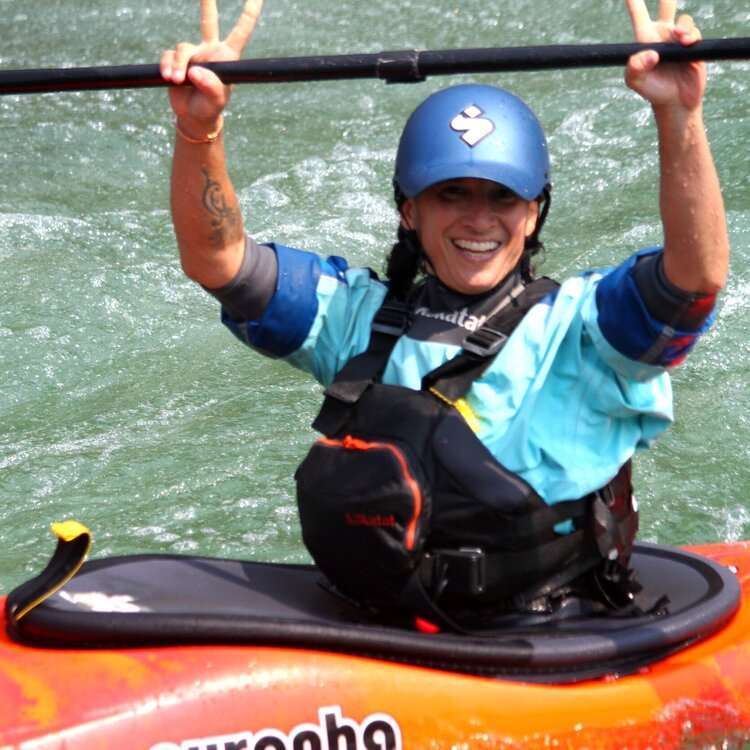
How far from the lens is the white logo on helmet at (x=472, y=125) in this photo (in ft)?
8.30

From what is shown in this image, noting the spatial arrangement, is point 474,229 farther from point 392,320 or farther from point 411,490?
point 411,490

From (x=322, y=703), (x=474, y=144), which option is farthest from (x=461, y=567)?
(x=474, y=144)

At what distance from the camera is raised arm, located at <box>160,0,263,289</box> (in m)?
2.43

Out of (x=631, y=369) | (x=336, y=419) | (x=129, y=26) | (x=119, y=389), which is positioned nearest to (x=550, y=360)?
(x=631, y=369)

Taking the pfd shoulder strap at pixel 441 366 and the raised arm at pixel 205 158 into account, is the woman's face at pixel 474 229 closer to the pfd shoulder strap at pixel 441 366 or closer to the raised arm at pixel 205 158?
the pfd shoulder strap at pixel 441 366

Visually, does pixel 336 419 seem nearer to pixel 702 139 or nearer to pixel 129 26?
pixel 702 139

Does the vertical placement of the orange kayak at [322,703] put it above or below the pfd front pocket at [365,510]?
below

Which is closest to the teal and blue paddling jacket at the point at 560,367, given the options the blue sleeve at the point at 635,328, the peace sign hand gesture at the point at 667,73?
the blue sleeve at the point at 635,328

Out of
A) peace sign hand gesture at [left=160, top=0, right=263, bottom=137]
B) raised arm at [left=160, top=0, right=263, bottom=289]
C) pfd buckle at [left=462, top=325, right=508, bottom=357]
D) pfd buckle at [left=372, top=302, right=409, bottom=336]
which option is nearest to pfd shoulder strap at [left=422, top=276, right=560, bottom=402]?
pfd buckle at [left=462, top=325, right=508, bottom=357]

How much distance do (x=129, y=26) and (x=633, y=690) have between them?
5.62 metres

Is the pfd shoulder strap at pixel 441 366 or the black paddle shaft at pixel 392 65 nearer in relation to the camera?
the black paddle shaft at pixel 392 65

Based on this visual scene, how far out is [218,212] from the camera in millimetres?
2543

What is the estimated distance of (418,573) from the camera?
8.20 ft

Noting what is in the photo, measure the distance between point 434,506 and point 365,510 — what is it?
11 centimetres
